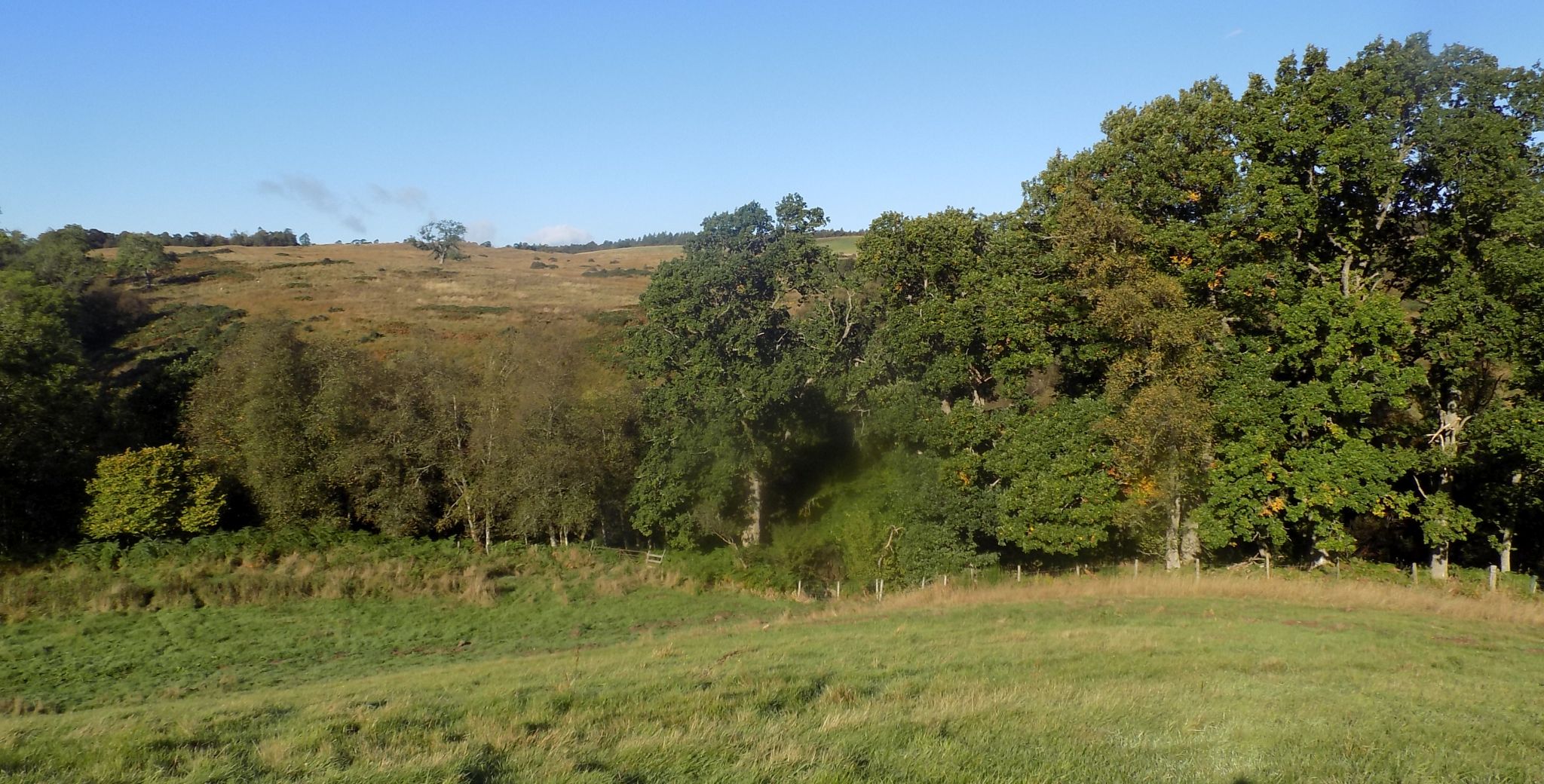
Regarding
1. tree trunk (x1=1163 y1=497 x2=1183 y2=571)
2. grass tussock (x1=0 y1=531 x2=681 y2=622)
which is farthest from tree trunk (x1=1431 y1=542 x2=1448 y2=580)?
grass tussock (x1=0 y1=531 x2=681 y2=622)

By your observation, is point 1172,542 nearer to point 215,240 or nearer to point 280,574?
point 280,574

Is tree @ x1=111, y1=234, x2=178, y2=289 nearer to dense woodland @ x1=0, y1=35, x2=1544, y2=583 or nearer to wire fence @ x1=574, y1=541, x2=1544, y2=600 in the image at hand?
dense woodland @ x1=0, y1=35, x2=1544, y2=583

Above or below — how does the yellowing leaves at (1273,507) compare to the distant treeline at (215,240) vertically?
below

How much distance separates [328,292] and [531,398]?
2249 inches

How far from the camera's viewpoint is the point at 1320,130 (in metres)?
27.5

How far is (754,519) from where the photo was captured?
4181 centimetres

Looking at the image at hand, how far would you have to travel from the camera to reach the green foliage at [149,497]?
105 ft

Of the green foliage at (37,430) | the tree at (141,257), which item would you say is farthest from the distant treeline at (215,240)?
the green foliage at (37,430)

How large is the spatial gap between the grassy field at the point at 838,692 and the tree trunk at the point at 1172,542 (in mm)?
2723

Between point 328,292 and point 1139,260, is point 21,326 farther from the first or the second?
point 328,292

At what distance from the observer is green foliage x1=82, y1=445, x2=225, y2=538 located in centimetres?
3203

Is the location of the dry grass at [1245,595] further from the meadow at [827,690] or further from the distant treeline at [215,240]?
the distant treeline at [215,240]

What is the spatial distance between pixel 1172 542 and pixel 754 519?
60.2ft

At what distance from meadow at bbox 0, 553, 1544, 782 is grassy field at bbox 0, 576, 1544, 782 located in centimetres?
6
